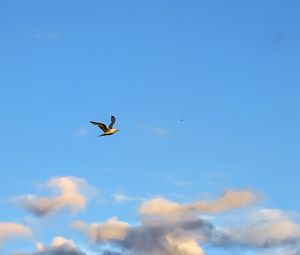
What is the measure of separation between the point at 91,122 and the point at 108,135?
5.73 m

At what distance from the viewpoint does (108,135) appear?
129m

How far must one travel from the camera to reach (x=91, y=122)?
4990 inches
